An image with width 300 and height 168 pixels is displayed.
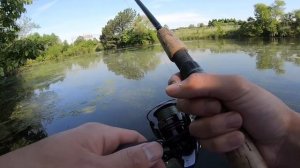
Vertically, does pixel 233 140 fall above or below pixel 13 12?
below

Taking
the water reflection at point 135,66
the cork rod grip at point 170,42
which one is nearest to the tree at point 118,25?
the water reflection at point 135,66

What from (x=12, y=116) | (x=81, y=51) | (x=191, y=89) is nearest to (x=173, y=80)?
(x=191, y=89)

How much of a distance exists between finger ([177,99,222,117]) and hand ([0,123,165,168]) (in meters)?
0.26

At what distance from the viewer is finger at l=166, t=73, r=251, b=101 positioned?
1.23m

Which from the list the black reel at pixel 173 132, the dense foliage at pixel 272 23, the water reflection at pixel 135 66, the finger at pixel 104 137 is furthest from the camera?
the dense foliage at pixel 272 23

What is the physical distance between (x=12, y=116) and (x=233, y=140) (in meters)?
12.7

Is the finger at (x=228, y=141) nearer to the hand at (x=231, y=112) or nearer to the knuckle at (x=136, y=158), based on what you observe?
the hand at (x=231, y=112)

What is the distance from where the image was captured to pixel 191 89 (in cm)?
123

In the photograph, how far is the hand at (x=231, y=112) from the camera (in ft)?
4.09

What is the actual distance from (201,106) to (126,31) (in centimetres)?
5989

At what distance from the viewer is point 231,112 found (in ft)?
4.33

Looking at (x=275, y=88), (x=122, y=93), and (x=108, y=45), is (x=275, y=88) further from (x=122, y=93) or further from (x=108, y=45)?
(x=108, y=45)

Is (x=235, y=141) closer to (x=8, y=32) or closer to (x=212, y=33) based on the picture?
(x=8, y=32)

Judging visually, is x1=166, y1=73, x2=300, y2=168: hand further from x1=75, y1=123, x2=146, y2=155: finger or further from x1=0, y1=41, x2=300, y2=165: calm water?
x1=0, y1=41, x2=300, y2=165: calm water
